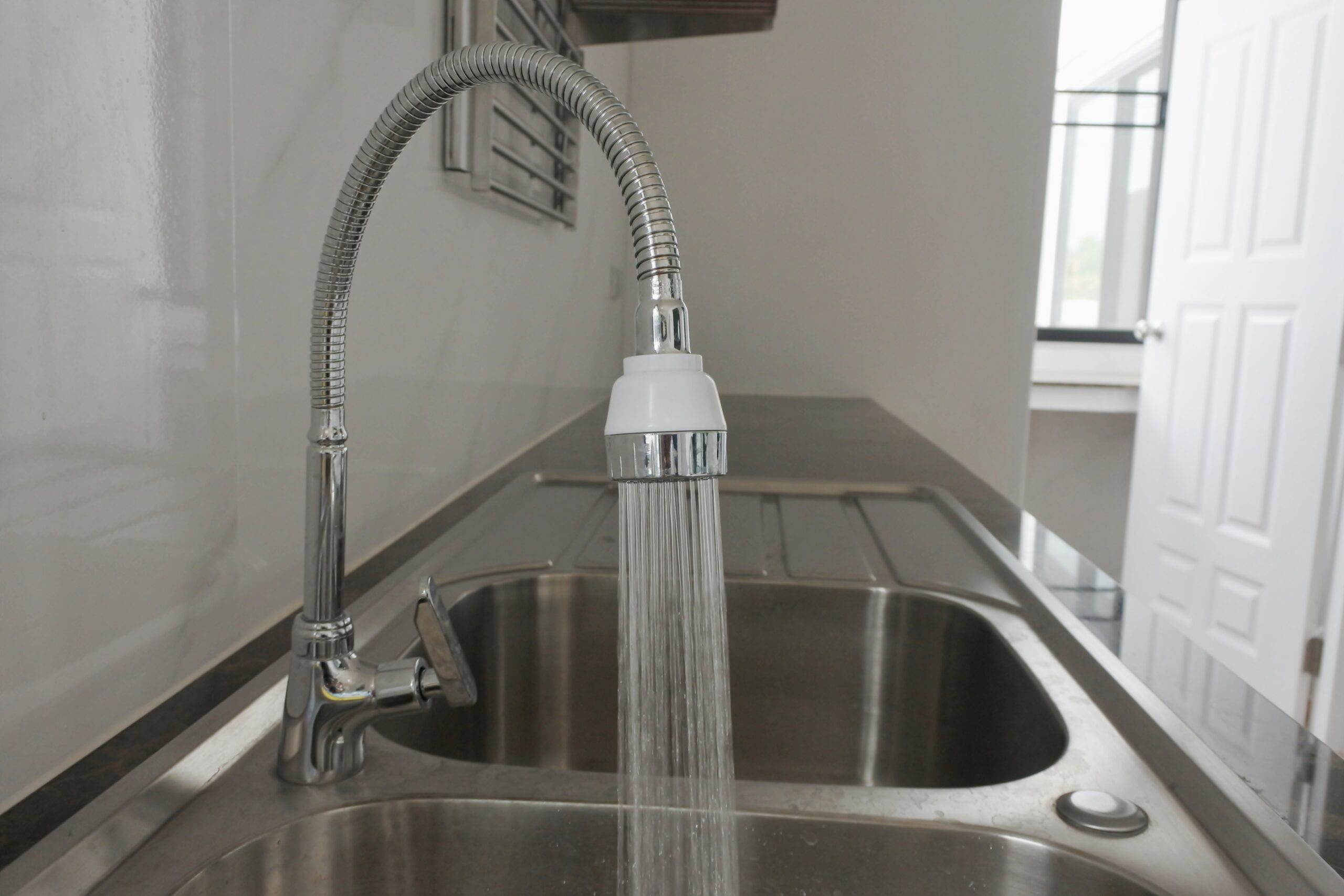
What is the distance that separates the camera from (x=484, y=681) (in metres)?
0.83

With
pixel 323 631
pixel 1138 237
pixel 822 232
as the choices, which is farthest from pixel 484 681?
pixel 1138 237

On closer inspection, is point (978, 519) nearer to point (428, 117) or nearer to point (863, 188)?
point (428, 117)

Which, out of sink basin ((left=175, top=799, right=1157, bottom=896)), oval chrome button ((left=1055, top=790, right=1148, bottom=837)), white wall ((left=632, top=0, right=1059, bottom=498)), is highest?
white wall ((left=632, top=0, right=1059, bottom=498))

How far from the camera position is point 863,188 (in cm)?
261

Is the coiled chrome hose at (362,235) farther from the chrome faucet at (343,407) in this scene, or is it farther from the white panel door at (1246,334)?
the white panel door at (1246,334)

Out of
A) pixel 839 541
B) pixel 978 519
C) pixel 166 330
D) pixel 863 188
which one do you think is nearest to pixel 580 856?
pixel 166 330

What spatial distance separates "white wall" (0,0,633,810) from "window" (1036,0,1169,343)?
3430 millimetres

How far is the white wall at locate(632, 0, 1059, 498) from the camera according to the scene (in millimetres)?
2562

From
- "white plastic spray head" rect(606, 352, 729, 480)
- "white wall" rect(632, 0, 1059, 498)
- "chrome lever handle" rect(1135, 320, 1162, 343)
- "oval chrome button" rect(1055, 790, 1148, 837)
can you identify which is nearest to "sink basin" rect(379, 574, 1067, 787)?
"oval chrome button" rect(1055, 790, 1148, 837)

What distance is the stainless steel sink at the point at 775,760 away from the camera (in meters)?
0.45

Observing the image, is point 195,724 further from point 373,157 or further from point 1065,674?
point 1065,674

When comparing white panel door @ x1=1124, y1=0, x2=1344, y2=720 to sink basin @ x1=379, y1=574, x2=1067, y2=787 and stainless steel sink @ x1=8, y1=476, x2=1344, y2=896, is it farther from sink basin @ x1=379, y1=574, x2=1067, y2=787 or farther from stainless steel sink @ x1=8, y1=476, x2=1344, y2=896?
sink basin @ x1=379, y1=574, x2=1067, y2=787

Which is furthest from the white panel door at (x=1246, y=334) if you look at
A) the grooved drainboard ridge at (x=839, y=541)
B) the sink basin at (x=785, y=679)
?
the sink basin at (x=785, y=679)

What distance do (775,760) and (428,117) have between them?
2.24 feet
